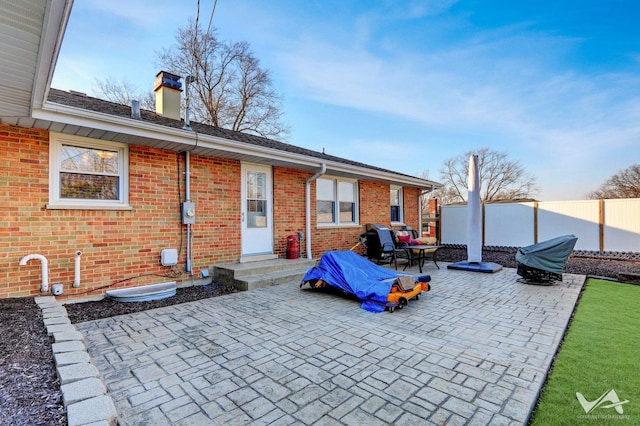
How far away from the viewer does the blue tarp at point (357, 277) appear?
455 cm

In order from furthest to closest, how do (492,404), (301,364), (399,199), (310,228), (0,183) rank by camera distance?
(399,199) → (310,228) → (0,183) → (301,364) → (492,404)

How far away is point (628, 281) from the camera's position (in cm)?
656

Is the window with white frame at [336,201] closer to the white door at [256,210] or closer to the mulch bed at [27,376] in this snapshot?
the white door at [256,210]

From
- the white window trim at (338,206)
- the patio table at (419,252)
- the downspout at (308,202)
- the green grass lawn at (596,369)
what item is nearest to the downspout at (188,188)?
the downspout at (308,202)

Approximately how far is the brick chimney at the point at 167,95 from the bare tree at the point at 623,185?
28.5 meters

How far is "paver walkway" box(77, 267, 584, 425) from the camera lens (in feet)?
6.79

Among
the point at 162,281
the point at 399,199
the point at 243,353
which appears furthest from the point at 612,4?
the point at 162,281

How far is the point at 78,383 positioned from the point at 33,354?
0.98 meters

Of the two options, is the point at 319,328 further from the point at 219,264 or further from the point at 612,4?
the point at 612,4

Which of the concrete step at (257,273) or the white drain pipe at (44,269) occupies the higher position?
the white drain pipe at (44,269)

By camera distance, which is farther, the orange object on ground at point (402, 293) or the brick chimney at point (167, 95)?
the brick chimney at point (167, 95)

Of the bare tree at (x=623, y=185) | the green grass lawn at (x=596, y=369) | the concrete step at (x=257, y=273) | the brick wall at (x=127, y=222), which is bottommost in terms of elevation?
the green grass lawn at (x=596, y=369)

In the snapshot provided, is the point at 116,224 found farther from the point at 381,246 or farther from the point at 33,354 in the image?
the point at 381,246

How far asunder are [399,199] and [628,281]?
6.84 m
